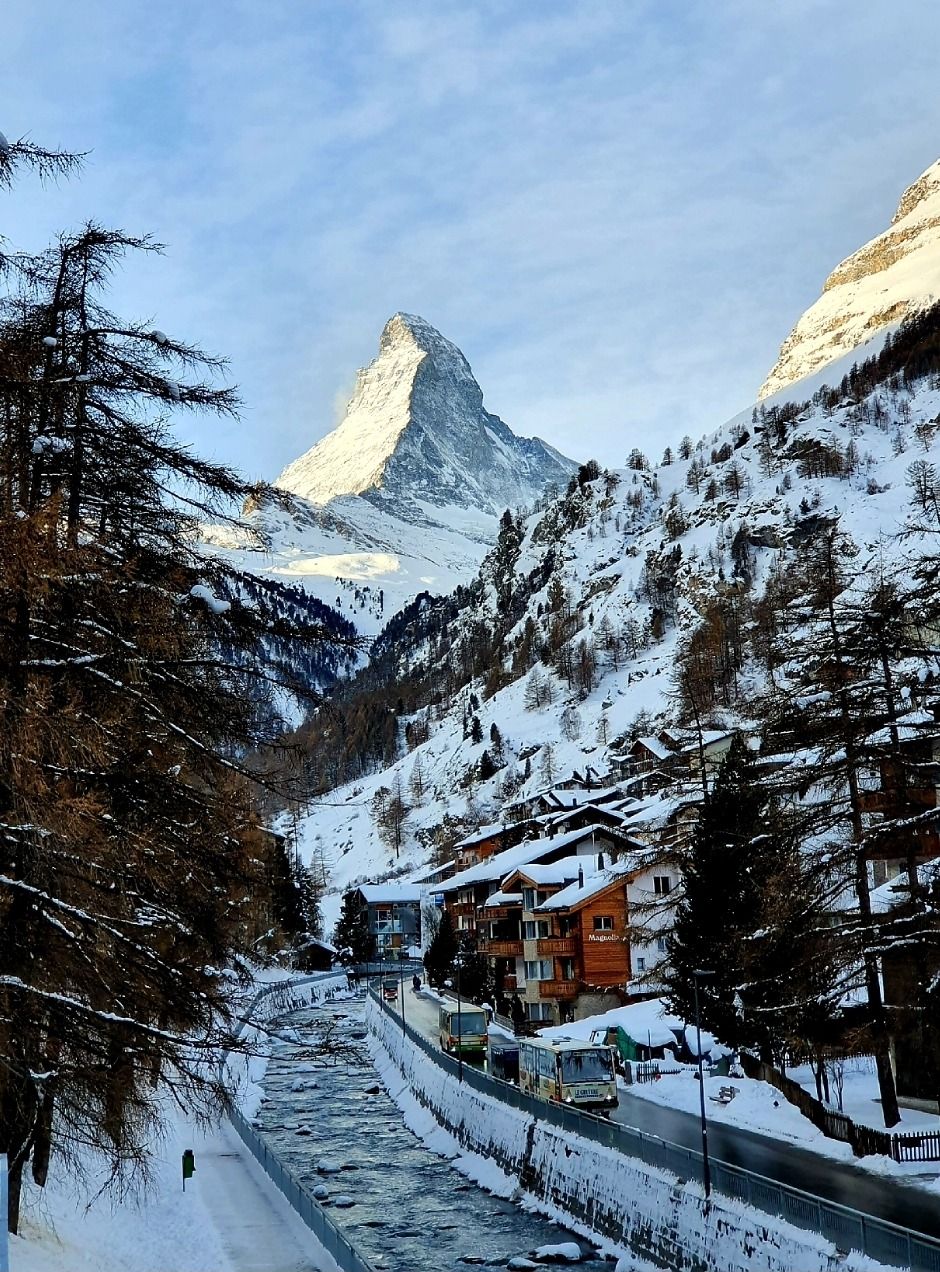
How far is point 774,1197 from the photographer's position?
75.4 feet

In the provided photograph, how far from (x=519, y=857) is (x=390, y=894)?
68812mm

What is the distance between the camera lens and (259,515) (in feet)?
50.9

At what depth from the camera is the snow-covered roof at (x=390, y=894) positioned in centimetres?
15100

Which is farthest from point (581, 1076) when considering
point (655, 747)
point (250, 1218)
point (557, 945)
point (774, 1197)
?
point (655, 747)

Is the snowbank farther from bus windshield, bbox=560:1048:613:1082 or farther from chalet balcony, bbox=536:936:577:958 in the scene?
chalet balcony, bbox=536:936:577:958

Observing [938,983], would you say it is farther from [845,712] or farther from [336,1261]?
[336,1261]

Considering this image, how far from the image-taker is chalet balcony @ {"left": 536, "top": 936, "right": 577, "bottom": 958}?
66.6m

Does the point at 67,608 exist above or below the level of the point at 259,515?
below

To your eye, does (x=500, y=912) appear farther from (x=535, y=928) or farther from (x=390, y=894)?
(x=390, y=894)

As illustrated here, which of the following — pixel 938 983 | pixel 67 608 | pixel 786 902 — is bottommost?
pixel 938 983

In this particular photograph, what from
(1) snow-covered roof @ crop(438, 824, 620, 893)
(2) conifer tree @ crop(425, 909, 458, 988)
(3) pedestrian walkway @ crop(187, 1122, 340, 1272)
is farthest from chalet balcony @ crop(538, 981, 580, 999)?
(2) conifer tree @ crop(425, 909, 458, 988)

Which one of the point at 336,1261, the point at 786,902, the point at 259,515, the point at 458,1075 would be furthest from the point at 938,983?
the point at 458,1075

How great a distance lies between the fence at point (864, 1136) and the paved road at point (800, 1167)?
740mm

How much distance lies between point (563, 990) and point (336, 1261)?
134 feet
